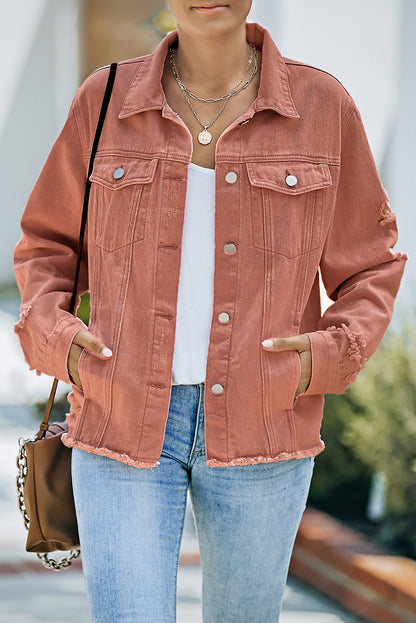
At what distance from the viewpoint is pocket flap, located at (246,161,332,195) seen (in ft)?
7.63

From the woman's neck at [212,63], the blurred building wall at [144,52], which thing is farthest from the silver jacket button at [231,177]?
the blurred building wall at [144,52]

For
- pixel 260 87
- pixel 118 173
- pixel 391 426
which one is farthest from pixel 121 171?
pixel 391 426

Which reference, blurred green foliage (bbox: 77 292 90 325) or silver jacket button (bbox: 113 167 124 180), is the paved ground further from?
silver jacket button (bbox: 113 167 124 180)

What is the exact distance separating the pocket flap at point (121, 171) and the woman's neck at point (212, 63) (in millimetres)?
252

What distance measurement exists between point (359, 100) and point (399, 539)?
9.59 ft

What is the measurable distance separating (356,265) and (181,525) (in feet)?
2.56

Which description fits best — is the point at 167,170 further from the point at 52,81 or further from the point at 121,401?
the point at 52,81

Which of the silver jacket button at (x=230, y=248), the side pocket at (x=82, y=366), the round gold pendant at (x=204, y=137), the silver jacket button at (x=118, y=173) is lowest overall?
the side pocket at (x=82, y=366)

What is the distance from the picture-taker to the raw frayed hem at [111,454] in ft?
7.41

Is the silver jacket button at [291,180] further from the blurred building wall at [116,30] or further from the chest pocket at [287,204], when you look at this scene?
the blurred building wall at [116,30]

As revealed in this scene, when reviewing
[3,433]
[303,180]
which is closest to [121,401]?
[303,180]

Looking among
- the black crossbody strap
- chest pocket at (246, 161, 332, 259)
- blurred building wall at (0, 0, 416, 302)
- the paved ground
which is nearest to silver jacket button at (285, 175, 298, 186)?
chest pocket at (246, 161, 332, 259)

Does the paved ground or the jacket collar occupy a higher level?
the jacket collar

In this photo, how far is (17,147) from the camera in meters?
15.8
